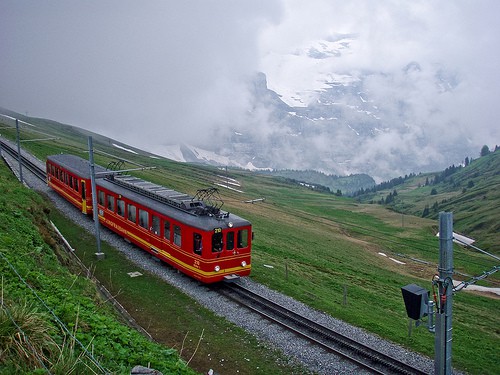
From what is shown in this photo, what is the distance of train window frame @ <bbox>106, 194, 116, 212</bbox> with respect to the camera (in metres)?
30.7

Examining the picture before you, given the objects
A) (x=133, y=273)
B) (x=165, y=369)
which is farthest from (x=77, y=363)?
(x=133, y=273)

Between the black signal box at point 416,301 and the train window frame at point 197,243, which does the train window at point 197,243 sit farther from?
the black signal box at point 416,301

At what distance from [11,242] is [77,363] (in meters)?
9.29

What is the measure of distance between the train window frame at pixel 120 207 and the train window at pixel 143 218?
9.27 feet

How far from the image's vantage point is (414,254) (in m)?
80.2

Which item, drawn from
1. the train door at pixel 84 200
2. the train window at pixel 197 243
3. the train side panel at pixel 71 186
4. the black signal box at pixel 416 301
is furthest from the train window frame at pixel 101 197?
the black signal box at pixel 416 301

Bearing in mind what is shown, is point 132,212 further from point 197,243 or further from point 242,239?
point 242,239

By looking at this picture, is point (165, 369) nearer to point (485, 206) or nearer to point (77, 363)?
point (77, 363)

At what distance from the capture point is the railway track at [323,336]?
1563 cm

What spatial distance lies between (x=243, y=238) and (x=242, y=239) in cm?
9

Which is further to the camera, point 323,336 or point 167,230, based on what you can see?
point 167,230

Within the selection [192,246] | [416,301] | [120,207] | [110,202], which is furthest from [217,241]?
[110,202]

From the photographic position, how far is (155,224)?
2523 cm

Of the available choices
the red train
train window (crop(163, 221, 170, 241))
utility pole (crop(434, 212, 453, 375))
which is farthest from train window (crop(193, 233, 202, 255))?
utility pole (crop(434, 212, 453, 375))
